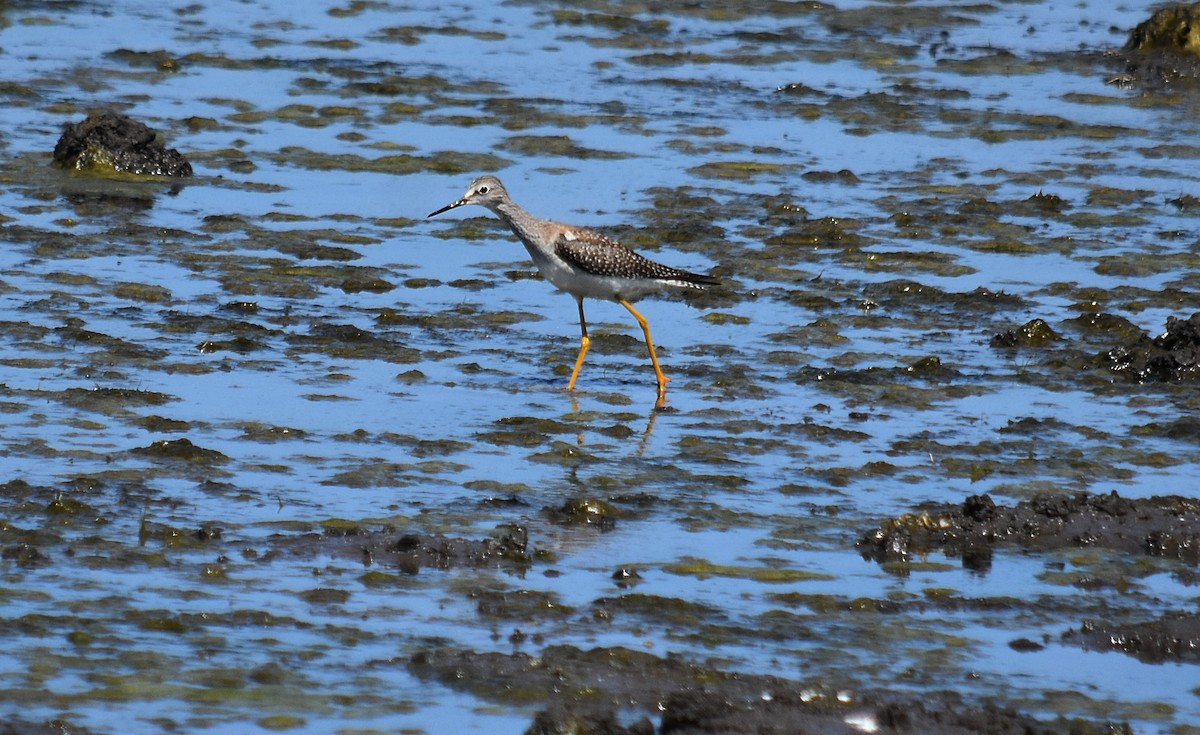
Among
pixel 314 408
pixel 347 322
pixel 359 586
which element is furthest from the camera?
pixel 347 322

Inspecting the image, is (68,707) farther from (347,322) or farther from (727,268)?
(727,268)

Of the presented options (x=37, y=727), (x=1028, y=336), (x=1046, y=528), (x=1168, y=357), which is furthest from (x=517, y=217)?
(x=37, y=727)

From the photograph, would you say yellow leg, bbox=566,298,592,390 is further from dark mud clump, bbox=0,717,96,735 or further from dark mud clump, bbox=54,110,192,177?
dark mud clump, bbox=0,717,96,735

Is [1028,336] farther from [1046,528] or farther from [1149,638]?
[1149,638]

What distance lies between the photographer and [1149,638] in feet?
23.0

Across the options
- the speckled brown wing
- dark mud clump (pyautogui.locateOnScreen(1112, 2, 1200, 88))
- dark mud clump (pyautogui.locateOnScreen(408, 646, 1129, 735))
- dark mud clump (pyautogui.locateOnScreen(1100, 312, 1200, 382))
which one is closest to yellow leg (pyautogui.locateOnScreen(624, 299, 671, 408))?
the speckled brown wing

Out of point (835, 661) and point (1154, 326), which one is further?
point (1154, 326)

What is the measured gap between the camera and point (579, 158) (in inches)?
619

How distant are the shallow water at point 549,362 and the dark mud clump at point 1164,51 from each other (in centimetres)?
39

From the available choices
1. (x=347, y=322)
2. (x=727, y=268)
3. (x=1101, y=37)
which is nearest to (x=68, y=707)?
(x=347, y=322)

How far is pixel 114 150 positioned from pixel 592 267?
506 cm

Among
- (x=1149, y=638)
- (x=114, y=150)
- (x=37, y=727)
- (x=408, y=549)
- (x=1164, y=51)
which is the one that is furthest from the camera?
(x=1164, y=51)

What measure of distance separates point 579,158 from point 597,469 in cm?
699

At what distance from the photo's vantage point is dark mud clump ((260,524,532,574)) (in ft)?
24.7
